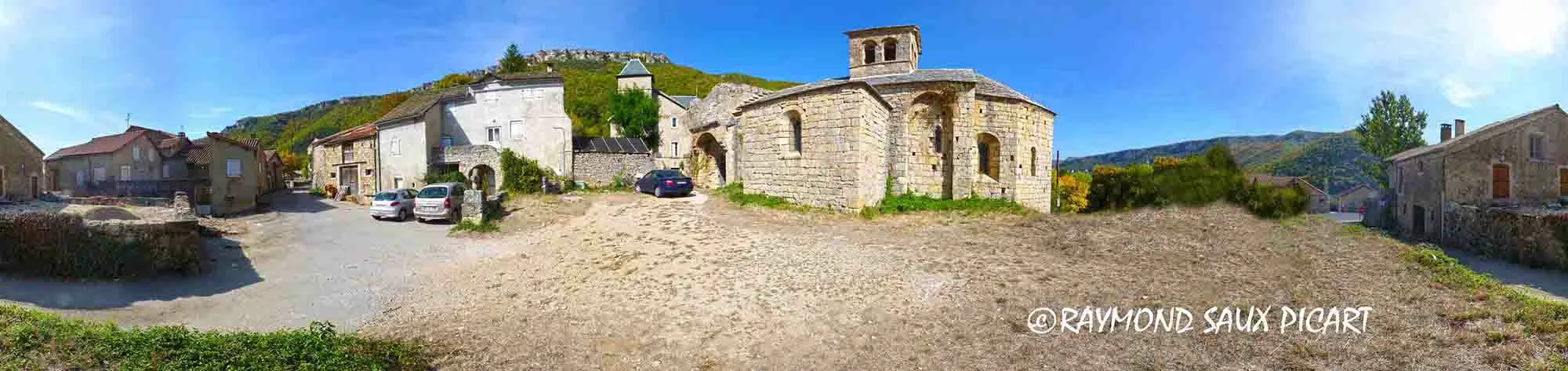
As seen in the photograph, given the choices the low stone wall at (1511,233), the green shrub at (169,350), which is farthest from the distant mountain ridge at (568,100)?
the low stone wall at (1511,233)

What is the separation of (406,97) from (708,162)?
4290 centimetres

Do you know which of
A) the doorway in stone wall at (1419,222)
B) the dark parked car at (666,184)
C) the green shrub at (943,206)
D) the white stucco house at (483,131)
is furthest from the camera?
the doorway in stone wall at (1419,222)

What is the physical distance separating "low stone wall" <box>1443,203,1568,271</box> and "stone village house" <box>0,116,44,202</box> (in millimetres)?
36631

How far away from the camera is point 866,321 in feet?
24.0

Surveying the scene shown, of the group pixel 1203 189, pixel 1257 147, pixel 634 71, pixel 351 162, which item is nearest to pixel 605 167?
pixel 351 162

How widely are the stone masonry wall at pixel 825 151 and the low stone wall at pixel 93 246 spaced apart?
13045mm

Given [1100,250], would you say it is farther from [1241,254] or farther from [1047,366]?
[1047,366]

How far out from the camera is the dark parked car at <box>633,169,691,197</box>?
19.0 metres

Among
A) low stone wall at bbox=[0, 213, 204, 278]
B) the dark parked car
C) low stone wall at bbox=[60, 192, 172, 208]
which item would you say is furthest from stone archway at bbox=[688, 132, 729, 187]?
low stone wall at bbox=[60, 192, 172, 208]

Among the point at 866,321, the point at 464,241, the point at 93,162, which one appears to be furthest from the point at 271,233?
the point at 866,321

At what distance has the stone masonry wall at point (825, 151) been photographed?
15.1m

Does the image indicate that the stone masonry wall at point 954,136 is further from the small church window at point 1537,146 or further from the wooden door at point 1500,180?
the small church window at point 1537,146

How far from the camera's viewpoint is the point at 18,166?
10.4m

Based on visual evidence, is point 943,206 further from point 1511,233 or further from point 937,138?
point 1511,233
